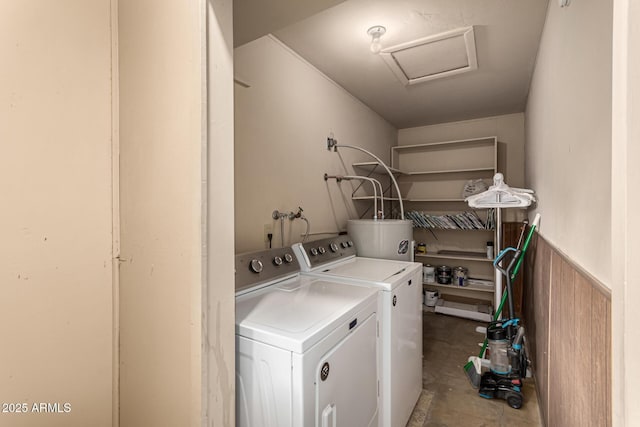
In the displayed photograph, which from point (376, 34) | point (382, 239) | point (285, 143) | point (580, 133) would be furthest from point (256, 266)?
point (376, 34)

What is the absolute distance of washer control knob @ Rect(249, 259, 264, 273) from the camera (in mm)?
1421

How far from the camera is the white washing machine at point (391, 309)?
4.64 ft

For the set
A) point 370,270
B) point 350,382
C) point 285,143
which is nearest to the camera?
point 350,382

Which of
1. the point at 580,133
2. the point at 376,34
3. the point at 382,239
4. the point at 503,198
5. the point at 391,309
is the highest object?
the point at 376,34

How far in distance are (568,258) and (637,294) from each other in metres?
0.99

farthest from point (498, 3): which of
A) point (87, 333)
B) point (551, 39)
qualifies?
point (87, 333)

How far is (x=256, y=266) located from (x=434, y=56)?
1.98 meters

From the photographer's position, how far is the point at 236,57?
162 cm

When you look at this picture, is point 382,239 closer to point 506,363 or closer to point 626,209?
point 506,363

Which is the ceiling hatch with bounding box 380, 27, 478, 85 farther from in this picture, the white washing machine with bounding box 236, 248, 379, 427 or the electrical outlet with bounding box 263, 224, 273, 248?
the white washing machine with bounding box 236, 248, 379, 427

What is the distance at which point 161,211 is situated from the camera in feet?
3.07

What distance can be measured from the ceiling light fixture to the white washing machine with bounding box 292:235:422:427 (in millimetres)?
1342

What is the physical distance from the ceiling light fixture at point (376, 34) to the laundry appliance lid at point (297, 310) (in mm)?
1540

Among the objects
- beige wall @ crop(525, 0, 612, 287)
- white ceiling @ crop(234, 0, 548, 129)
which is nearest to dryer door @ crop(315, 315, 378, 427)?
beige wall @ crop(525, 0, 612, 287)
